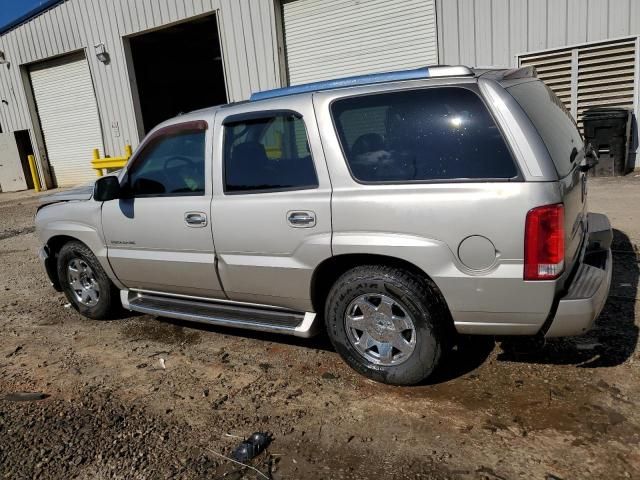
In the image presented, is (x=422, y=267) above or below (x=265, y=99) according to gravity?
below

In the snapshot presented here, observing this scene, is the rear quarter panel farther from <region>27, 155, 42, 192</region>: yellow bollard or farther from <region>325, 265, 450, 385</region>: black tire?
<region>27, 155, 42, 192</region>: yellow bollard

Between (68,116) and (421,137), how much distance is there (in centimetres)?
1736

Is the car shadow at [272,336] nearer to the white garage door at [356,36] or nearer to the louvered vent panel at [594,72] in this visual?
the louvered vent panel at [594,72]

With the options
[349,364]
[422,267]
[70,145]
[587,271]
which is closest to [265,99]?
[422,267]

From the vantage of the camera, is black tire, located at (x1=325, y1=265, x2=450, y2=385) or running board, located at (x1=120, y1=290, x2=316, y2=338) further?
running board, located at (x1=120, y1=290, x2=316, y2=338)

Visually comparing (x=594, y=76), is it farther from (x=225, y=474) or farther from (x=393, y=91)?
(x=225, y=474)

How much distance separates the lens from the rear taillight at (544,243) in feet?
9.01

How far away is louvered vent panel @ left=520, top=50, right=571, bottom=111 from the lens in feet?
31.9

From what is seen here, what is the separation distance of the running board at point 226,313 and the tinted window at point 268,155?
35.1 inches

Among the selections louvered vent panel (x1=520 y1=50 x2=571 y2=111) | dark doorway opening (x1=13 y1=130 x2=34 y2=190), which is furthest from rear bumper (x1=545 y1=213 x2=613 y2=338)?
dark doorway opening (x1=13 y1=130 x2=34 y2=190)

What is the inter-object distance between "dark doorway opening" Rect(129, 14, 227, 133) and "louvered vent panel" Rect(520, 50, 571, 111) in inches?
333

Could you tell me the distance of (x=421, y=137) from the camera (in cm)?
308

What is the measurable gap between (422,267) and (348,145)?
2.94ft

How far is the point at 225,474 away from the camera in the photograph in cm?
268
